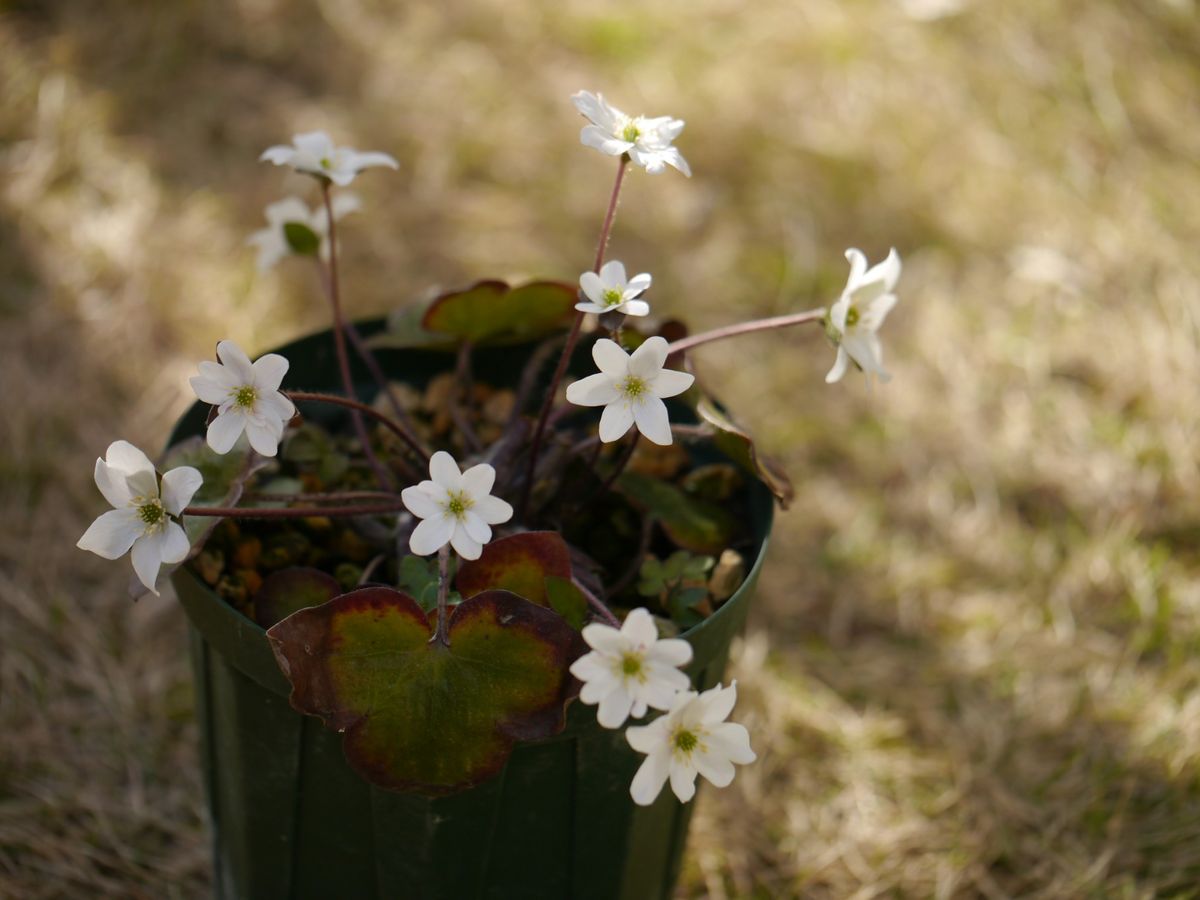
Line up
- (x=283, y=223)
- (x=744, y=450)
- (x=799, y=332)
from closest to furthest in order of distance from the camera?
(x=744, y=450)
(x=283, y=223)
(x=799, y=332)

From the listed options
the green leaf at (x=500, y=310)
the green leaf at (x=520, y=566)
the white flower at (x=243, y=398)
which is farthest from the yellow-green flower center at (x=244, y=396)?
the green leaf at (x=500, y=310)

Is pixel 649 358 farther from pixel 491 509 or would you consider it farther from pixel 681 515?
pixel 681 515

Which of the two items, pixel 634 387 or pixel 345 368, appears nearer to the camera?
pixel 634 387

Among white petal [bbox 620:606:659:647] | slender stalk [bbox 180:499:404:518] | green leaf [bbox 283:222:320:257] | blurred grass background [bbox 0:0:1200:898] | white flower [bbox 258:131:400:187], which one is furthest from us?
blurred grass background [bbox 0:0:1200:898]

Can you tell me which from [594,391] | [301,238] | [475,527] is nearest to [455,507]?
[475,527]

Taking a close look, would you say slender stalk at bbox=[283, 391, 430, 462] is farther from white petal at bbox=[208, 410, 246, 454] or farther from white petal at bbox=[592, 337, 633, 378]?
white petal at bbox=[592, 337, 633, 378]

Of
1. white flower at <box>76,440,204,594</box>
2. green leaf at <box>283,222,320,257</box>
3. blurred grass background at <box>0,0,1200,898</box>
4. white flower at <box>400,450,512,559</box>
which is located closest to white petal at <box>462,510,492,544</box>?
white flower at <box>400,450,512,559</box>

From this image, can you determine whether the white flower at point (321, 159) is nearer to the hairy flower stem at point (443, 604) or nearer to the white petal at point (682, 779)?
the hairy flower stem at point (443, 604)
